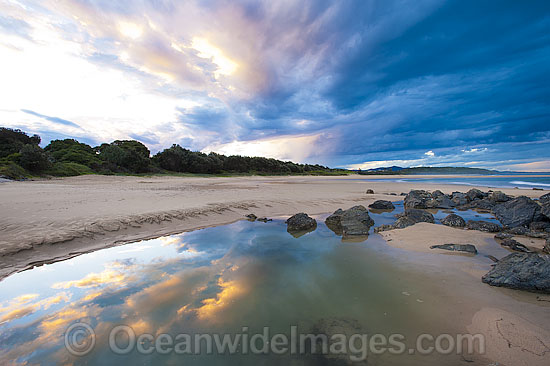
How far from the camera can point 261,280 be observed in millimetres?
4039

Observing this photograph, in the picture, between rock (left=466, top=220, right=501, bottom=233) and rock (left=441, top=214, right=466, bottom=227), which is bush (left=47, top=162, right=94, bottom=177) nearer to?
rock (left=441, top=214, right=466, bottom=227)

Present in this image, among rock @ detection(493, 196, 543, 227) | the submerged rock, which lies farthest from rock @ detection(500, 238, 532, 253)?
the submerged rock

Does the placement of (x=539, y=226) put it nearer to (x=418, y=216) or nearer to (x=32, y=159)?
(x=418, y=216)

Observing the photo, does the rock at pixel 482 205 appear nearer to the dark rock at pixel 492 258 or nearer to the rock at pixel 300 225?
the dark rock at pixel 492 258

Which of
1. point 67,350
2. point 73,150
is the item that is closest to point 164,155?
point 73,150

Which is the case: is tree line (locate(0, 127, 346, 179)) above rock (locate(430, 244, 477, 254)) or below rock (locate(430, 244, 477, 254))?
above

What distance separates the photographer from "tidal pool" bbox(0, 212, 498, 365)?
239cm

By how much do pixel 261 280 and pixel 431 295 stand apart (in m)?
2.92

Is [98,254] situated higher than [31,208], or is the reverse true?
[31,208]

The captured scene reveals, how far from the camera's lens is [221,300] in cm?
337

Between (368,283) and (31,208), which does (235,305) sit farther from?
(31,208)

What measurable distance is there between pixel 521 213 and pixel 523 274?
20.9 ft

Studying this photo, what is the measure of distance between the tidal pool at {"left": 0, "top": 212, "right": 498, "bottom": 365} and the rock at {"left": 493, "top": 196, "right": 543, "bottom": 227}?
17.7 ft

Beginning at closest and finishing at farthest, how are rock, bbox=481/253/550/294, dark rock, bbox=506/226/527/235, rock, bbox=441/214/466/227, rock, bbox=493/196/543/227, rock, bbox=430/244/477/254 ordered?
1. rock, bbox=481/253/550/294
2. rock, bbox=430/244/477/254
3. dark rock, bbox=506/226/527/235
4. rock, bbox=493/196/543/227
5. rock, bbox=441/214/466/227
